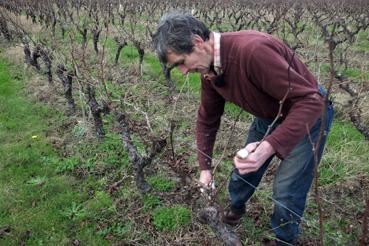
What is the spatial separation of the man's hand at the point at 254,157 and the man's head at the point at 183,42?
0.56 metres

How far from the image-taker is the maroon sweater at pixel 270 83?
78.8 inches

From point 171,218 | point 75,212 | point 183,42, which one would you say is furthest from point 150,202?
point 183,42

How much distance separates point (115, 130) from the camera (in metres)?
5.65

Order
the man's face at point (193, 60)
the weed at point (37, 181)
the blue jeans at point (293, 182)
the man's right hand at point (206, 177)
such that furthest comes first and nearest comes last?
the weed at point (37, 181), the man's right hand at point (206, 177), the blue jeans at point (293, 182), the man's face at point (193, 60)

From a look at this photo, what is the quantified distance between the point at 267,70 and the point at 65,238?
2.58m

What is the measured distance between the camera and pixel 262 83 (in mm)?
2088

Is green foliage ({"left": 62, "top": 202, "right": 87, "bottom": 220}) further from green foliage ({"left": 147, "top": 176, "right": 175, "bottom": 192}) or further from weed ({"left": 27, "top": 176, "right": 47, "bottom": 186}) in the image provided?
green foliage ({"left": 147, "top": 176, "right": 175, "bottom": 192})

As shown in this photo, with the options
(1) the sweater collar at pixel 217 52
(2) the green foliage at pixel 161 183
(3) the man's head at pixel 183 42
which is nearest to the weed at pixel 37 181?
(2) the green foliage at pixel 161 183

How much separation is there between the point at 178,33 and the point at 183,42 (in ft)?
0.18

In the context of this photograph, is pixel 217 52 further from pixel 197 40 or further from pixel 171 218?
pixel 171 218

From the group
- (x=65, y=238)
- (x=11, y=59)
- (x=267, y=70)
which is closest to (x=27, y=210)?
(x=65, y=238)

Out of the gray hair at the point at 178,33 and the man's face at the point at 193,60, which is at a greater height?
the gray hair at the point at 178,33

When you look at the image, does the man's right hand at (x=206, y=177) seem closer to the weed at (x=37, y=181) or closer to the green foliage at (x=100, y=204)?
the green foliage at (x=100, y=204)

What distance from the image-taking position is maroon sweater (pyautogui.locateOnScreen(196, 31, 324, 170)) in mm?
2002
